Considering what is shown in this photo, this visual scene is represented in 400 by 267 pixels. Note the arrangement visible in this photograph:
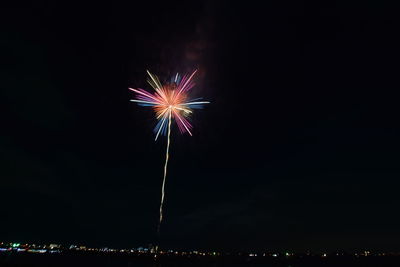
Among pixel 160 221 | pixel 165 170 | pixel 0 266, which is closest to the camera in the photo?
pixel 160 221

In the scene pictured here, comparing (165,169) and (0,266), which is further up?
(165,169)

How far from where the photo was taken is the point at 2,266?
142ft

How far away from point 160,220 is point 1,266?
110 ft

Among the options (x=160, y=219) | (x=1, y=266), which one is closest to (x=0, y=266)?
(x=1, y=266)

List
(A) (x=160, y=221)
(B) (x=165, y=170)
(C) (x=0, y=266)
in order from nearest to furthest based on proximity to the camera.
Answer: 1. (A) (x=160, y=221)
2. (B) (x=165, y=170)
3. (C) (x=0, y=266)

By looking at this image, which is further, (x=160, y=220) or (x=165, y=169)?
(x=165, y=169)

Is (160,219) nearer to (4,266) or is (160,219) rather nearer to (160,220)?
(160,220)

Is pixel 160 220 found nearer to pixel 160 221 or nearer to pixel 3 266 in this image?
pixel 160 221

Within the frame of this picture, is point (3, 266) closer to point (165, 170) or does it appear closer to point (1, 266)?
point (1, 266)

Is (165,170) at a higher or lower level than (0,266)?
higher

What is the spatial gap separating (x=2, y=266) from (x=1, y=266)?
15 cm

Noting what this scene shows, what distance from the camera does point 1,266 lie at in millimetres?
43094

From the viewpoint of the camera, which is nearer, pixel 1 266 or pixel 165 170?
pixel 165 170

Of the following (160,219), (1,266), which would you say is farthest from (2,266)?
(160,219)
